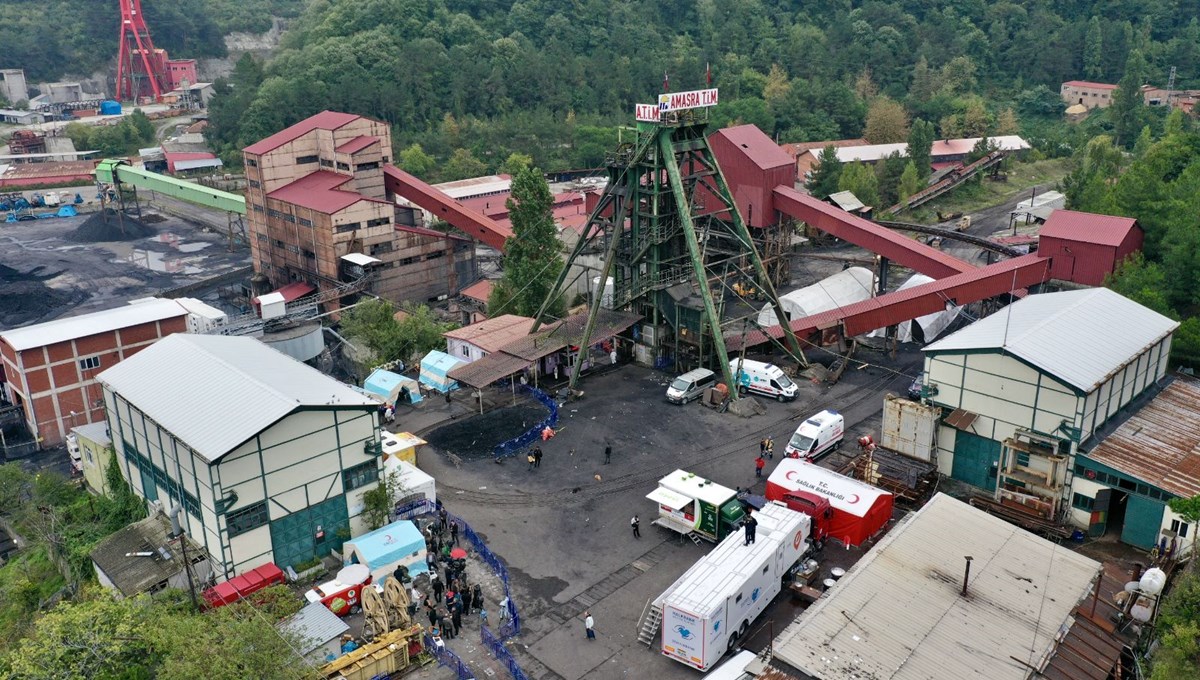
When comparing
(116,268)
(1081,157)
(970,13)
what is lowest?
(116,268)

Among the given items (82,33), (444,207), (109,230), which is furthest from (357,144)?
(82,33)

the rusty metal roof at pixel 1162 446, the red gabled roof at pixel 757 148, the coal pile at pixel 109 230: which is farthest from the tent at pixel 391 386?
the coal pile at pixel 109 230

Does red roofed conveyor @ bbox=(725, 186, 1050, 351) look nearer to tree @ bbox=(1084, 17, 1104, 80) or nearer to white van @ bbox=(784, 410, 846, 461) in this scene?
white van @ bbox=(784, 410, 846, 461)

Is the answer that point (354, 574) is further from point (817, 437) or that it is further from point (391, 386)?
point (817, 437)

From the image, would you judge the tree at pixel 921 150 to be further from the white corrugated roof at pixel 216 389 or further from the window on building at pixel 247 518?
the window on building at pixel 247 518

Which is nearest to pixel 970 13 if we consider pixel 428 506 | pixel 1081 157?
pixel 1081 157

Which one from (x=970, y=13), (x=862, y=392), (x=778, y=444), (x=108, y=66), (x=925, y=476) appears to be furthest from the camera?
(x=108, y=66)

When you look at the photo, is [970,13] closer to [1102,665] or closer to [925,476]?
[925,476]
